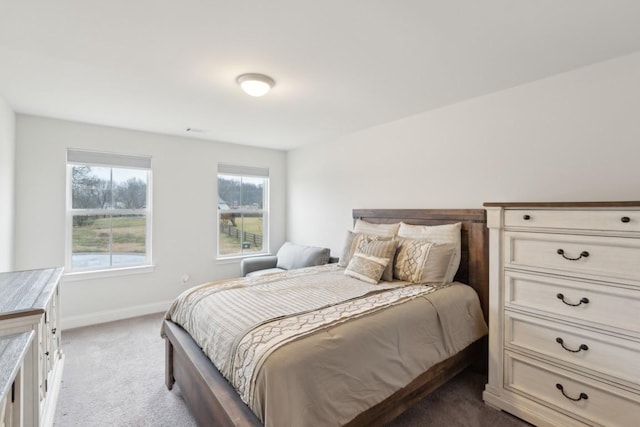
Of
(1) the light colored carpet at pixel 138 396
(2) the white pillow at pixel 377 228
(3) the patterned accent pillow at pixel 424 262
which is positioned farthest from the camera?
(2) the white pillow at pixel 377 228

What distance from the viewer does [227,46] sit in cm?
185

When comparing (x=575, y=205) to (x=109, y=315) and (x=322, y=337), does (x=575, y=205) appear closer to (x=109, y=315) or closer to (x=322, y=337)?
(x=322, y=337)

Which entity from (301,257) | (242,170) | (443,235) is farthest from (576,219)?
(242,170)

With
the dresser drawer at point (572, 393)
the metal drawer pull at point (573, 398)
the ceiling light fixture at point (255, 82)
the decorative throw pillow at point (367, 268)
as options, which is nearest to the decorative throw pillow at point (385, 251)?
the decorative throw pillow at point (367, 268)

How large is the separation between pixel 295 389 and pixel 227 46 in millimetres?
1906

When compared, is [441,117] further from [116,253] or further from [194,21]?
[116,253]

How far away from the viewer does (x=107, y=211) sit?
3652 mm

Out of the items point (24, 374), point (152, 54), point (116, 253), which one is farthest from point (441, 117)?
point (116, 253)

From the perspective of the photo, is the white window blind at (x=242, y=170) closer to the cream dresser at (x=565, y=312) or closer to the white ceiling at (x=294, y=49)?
the white ceiling at (x=294, y=49)

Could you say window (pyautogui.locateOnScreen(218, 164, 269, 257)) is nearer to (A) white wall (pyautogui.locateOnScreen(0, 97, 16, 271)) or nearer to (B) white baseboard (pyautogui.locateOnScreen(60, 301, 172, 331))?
(B) white baseboard (pyautogui.locateOnScreen(60, 301, 172, 331))

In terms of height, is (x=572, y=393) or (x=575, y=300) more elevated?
(x=575, y=300)

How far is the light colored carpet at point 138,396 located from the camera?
75.4 inches

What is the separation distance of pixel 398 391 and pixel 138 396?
1824 millimetres

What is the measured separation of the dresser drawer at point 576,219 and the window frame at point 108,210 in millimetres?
3914
